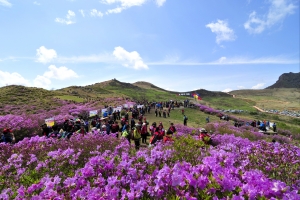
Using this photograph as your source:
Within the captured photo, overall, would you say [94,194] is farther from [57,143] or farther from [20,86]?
[20,86]

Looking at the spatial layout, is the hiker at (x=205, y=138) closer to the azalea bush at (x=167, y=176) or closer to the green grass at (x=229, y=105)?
the azalea bush at (x=167, y=176)

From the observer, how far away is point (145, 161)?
438 cm

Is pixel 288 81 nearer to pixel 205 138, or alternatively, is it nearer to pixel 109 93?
pixel 109 93

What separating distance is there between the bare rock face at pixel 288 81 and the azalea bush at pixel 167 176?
207705 millimetres

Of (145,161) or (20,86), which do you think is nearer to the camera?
(145,161)

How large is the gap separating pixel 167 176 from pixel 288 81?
222 metres

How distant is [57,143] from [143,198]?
572 cm

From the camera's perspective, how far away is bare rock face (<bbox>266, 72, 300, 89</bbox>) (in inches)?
7101

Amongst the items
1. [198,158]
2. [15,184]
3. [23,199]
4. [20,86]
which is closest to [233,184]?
[198,158]

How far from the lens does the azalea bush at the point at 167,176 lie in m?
2.95

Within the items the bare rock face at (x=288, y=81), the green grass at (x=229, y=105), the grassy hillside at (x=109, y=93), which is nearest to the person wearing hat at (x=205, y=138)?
the grassy hillside at (x=109, y=93)

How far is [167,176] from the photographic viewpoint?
3.12 meters

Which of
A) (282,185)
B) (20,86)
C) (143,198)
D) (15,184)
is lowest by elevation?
(15,184)

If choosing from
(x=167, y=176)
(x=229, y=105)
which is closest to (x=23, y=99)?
(x=167, y=176)
